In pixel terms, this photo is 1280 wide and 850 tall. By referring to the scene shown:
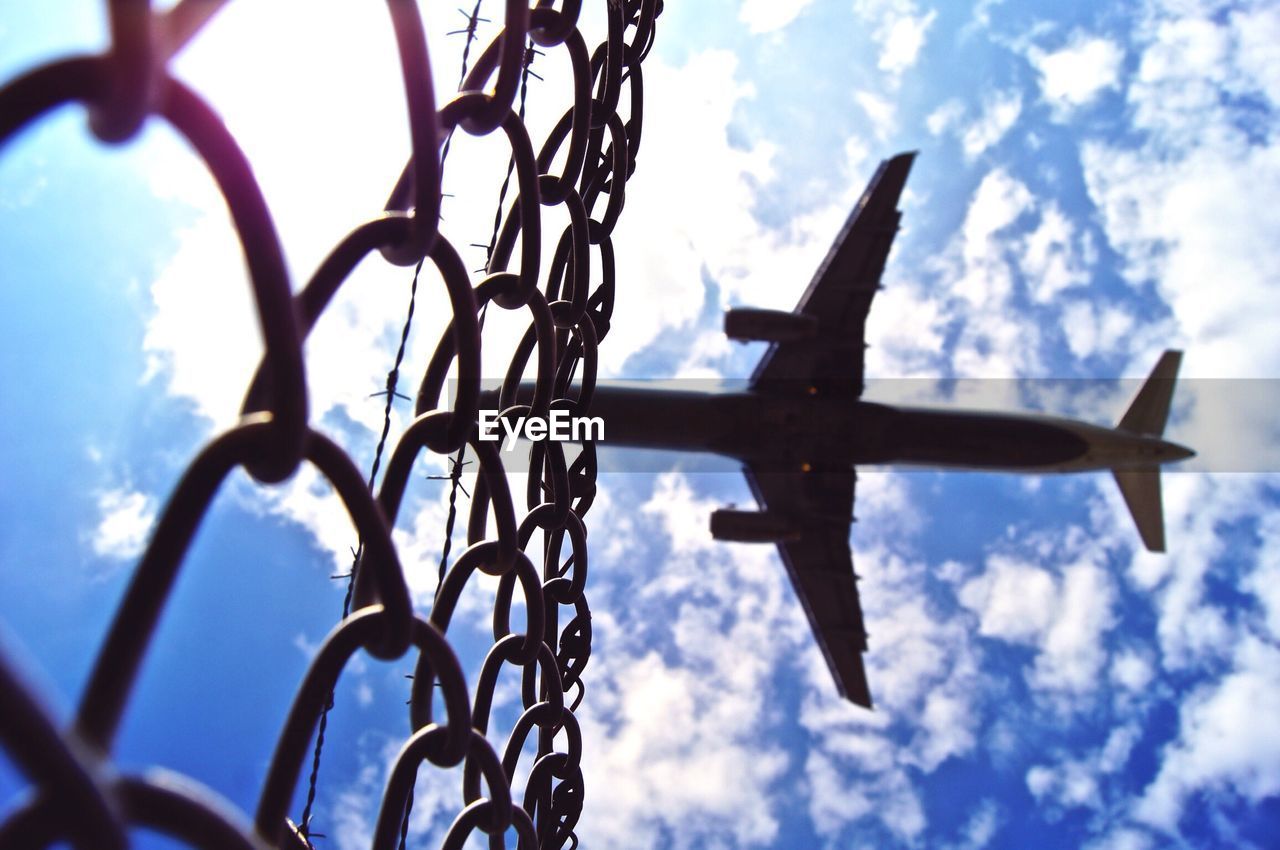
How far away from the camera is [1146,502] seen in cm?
1619

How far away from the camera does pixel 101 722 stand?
20.6 inches

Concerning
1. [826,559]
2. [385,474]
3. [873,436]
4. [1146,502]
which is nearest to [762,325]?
[873,436]

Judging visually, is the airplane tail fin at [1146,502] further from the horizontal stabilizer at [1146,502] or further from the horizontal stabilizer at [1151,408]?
the horizontal stabilizer at [1151,408]

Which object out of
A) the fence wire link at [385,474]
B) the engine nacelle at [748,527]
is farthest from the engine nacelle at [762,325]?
the fence wire link at [385,474]

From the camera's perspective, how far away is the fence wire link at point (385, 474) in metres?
0.51

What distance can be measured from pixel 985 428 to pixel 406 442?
1393cm

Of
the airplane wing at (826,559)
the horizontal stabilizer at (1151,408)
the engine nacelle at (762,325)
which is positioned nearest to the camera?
the engine nacelle at (762,325)

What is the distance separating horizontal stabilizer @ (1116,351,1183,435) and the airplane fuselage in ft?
8.13

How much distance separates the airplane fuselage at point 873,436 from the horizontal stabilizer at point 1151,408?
2.48 m

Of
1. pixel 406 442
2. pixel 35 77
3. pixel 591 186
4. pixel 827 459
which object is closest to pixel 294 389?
pixel 35 77

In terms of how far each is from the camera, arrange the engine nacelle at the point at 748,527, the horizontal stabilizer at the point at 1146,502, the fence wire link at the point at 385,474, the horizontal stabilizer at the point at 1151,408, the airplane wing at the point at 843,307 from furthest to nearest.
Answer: the horizontal stabilizer at the point at 1151,408 → the horizontal stabilizer at the point at 1146,502 → the engine nacelle at the point at 748,527 → the airplane wing at the point at 843,307 → the fence wire link at the point at 385,474

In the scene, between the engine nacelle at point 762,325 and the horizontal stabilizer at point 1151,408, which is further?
the horizontal stabilizer at point 1151,408

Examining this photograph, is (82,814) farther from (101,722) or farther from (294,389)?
(294,389)

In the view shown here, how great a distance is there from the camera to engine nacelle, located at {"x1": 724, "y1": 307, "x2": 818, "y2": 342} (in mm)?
13180
